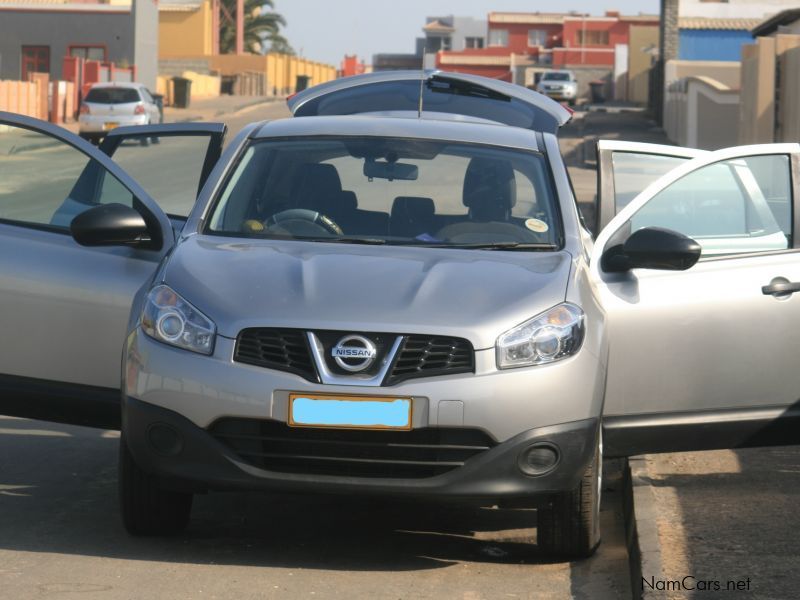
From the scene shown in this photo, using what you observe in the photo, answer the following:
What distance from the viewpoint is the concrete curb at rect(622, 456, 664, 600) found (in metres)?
4.98

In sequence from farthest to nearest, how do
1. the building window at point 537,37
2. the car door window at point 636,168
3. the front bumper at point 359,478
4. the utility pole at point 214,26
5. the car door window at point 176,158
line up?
the building window at point 537,37 < the utility pole at point 214,26 < the car door window at point 176,158 < the car door window at point 636,168 < the front bumper at point 359,478

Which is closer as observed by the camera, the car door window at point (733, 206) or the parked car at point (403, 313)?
the parked car at point (403, 313)

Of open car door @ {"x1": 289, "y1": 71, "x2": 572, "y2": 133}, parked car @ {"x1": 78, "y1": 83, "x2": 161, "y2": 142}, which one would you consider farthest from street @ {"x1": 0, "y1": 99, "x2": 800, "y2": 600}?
parked car @ {"x1": 78, "y1": 83, "x2": 161, "y2": 142}

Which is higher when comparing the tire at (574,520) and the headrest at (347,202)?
the headrest at (347,202)

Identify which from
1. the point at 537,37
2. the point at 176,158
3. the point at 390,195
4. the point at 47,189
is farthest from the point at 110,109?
the point at 537,37

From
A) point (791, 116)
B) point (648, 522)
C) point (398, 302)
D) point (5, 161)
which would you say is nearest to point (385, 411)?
point (398, 302)

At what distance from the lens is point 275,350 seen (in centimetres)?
494

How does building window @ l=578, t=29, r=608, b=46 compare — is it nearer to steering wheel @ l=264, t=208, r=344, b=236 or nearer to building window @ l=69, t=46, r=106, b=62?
building window @ l=69, t=46, r=106, b=62

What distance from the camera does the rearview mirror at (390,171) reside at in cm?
625

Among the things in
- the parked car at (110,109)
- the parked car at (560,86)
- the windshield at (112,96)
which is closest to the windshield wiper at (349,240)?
the parked car at (110,109)

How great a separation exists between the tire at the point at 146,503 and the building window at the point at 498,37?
117362 millimetres

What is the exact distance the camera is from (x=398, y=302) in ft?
16.4

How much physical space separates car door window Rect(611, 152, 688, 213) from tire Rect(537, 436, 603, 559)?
6.11ft

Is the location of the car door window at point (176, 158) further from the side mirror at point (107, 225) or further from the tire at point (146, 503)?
the tire at point (146, 503)
